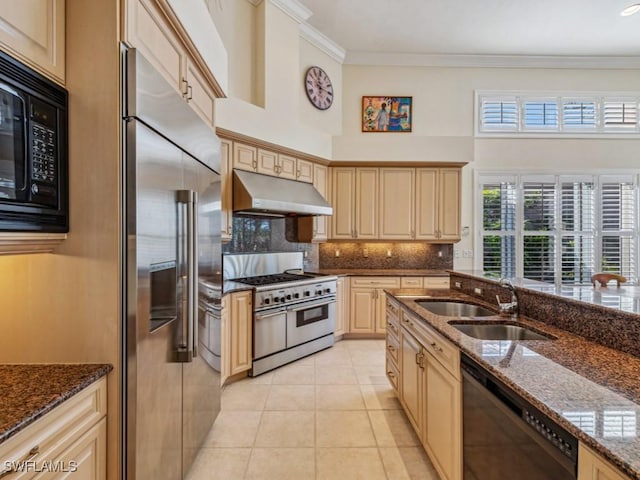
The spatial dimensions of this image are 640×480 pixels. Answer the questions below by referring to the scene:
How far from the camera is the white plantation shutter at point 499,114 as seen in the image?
5156 mm

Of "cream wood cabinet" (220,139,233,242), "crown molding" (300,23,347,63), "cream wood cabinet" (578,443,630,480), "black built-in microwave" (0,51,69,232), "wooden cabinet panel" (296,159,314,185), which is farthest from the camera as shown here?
"crown molding" (300,23,347,63)

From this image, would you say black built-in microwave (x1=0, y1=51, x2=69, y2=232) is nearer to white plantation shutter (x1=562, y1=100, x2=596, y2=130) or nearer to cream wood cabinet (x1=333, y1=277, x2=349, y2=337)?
cream wood cabinet (x1=333, y1=277, x2=349, y2=337)

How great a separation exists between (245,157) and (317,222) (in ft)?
4.56

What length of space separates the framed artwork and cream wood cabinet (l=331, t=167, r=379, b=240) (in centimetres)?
85

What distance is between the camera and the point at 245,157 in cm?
350

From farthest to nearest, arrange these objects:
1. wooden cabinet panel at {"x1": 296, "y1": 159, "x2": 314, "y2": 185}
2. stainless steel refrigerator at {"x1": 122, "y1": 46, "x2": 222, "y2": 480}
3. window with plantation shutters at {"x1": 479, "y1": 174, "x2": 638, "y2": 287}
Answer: window with plantation shutters at {"x1": 479, "y1": 174, "x2": 638, "y2": 287} < wooden cabinet panel at {"x1": 296, "y1": 159, "x2": 314, "y2": 185} < stainless steel refrigerator at {"x1": 122, "y1": 46, "x2": 222, "y2": 480}

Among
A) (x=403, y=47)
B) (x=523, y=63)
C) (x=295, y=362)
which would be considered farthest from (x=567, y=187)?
(x=295, y=362)

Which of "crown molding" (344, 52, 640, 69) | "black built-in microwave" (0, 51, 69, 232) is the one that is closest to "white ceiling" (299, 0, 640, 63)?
"crown molding" (344, 52, 640, 69)

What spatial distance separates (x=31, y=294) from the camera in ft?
4.15

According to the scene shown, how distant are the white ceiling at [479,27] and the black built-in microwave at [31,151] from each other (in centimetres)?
Result: 366

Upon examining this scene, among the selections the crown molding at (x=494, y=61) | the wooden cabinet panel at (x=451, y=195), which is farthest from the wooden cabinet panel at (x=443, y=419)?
the crown molding at (x=494, y=61)

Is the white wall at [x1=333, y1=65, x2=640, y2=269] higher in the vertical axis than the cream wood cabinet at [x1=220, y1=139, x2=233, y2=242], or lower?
higher

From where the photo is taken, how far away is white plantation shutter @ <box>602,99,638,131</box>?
16.9 ft

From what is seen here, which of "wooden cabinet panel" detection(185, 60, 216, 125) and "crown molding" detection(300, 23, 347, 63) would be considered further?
"crown molding" detection(300, 23, 347, 63)
